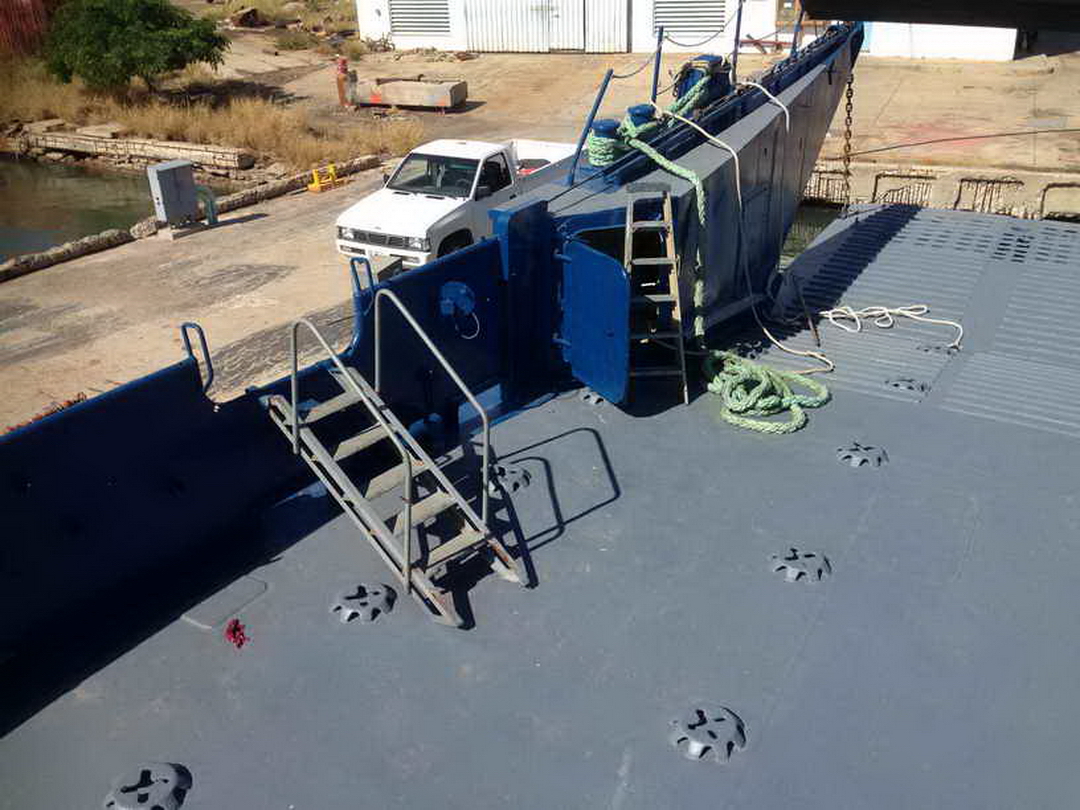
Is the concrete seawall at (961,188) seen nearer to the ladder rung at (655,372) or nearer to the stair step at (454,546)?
the ladder rung at (655,372)

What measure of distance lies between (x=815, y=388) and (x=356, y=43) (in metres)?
35.1

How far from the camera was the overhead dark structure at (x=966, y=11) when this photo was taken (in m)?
2.15

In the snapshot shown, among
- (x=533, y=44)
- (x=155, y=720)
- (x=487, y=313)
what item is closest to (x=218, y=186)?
(x=533, y=44)

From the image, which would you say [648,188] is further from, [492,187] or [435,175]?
[435,175]

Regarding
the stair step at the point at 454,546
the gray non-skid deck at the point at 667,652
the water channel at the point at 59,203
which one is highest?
the stair step at the point at 454,546

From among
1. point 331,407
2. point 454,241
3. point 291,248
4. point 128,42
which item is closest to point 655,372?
point 331,407

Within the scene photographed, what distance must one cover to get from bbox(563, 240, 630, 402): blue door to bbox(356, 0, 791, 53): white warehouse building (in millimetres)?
27582

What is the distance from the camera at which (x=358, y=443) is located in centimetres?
516

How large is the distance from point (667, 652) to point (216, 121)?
26.0 meters

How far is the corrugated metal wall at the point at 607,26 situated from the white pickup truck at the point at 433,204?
20.7m

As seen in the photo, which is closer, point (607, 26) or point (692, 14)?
point (692, 14)

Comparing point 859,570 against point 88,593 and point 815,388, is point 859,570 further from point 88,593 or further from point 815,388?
point 88,593

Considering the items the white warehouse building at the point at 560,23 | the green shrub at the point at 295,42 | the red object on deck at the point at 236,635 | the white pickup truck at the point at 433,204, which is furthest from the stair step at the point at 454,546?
the green shrub at the point at 295,42

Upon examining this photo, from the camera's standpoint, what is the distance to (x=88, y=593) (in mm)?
4551
